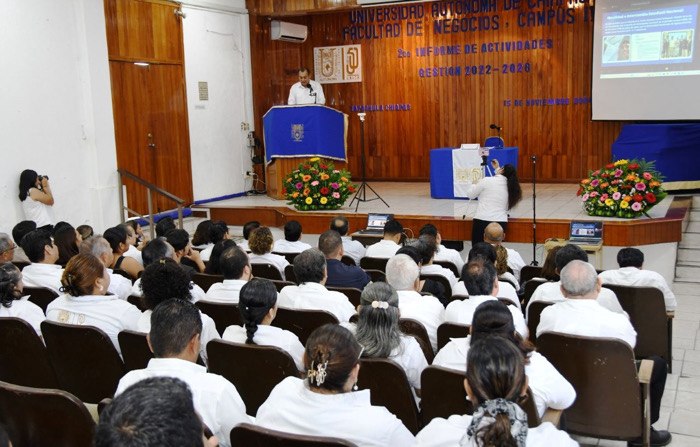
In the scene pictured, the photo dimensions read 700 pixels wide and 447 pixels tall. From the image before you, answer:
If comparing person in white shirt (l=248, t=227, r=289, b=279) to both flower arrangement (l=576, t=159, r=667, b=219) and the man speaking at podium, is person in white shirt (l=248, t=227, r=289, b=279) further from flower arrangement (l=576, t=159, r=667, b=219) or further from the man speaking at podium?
the man speaking at podium

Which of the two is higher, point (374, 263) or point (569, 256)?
point (569, 256)

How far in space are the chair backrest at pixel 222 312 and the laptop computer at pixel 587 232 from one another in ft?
14.9

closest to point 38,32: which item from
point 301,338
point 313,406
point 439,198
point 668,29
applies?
point 439,198

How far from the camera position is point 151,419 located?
58.3 inches

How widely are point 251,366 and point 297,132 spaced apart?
7.45 m

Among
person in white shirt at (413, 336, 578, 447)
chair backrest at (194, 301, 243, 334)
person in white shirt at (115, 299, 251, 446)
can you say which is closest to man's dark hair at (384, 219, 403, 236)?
chair backrest at (194, 301, 243, 334)

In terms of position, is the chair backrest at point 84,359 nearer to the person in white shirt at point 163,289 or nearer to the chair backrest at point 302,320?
the person in white shirt at point 163,289

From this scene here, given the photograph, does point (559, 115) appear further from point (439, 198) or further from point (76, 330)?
point (76, 330)

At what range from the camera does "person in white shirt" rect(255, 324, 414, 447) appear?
2.25 meters

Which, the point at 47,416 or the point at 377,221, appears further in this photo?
the point at 377,221

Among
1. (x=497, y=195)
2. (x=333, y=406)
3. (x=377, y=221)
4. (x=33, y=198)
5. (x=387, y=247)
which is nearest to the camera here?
(x=333, y=406)

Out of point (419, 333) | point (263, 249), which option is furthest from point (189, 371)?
point (263, 249)

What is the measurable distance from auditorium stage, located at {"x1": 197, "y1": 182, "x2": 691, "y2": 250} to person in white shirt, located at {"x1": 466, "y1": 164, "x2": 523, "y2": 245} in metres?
0.66

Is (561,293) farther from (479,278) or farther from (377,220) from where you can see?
(377,220)
